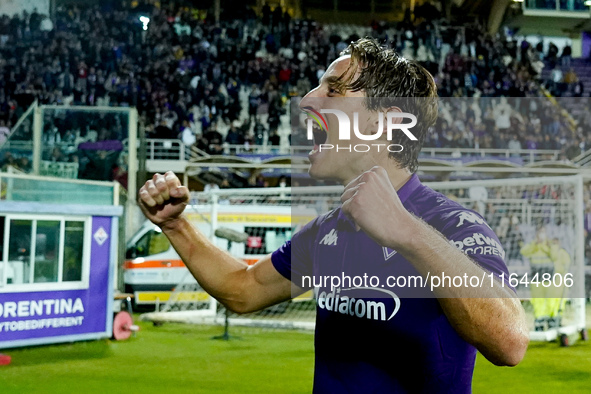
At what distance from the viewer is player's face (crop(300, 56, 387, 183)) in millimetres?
2023

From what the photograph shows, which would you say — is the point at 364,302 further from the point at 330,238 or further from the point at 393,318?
the point at 330,238

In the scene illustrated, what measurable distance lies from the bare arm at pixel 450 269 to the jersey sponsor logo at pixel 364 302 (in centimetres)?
35

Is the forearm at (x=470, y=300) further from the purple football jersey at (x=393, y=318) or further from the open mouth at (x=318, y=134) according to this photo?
the open mouth at (x=318, y=134)

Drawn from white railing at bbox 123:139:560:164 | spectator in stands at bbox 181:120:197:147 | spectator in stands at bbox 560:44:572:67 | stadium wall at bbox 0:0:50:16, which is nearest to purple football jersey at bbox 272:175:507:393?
white railing at bbox 123:139:560:164

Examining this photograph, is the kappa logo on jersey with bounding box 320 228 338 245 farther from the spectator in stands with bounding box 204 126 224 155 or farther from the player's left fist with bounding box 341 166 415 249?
the spectator in stands with bounding box 204 126 224 155

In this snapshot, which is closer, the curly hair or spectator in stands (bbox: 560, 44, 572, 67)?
the curly hair

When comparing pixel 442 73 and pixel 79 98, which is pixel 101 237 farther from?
pixel 442 73

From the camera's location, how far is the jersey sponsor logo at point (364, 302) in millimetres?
1854

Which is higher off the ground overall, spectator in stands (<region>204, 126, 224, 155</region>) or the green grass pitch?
spectator in stands (<region>204, 126, 224, 155</region>)

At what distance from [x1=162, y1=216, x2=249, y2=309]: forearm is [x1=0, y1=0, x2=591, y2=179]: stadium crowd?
61.4 ft

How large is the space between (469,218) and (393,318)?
1.12ft

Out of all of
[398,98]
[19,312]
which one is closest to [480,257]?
[398,98]

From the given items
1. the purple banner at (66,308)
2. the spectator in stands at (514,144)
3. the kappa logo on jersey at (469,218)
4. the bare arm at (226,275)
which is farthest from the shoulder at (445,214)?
the spectator in stands at (514,144)

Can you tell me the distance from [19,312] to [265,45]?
68.0 feet
